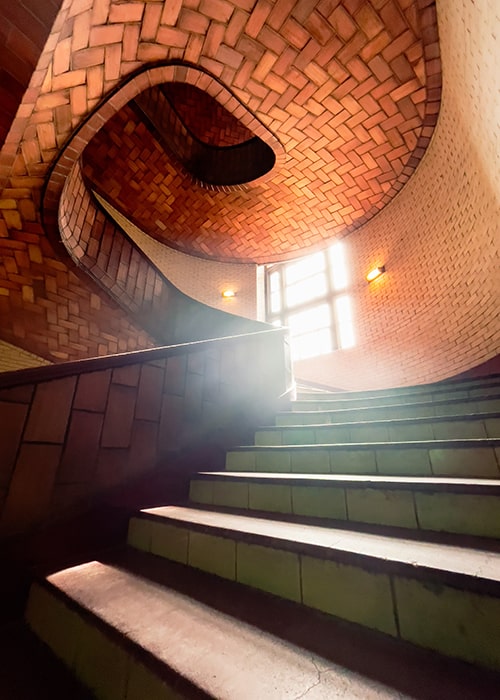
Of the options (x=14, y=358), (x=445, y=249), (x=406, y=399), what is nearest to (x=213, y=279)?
(x=14, y=358)

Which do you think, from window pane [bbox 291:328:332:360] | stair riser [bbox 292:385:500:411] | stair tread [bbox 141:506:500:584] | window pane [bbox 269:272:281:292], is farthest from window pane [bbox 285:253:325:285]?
stair tread [bbox 141:506:500:584]

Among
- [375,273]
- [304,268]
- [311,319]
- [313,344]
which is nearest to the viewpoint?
[375,273]

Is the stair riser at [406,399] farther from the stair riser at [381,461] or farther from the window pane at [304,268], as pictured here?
the window pane at [304,268]

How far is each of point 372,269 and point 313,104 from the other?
260cm

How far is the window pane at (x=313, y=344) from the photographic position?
6508 mm

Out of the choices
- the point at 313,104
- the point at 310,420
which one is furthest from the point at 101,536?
the point at 313,104

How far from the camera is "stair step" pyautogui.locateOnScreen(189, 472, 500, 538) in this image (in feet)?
3.28

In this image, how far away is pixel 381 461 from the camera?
146cm

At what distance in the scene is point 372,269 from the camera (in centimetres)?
525

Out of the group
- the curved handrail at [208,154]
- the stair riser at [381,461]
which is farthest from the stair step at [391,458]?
the curved handrail at [208,154]

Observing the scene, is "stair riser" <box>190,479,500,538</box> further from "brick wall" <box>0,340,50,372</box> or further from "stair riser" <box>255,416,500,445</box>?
"brick wall" <box>0,340,50,372</box>

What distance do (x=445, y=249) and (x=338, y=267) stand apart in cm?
266

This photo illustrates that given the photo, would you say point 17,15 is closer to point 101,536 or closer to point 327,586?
point 101,536

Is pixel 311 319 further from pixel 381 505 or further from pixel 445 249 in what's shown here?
pixel 381 505
